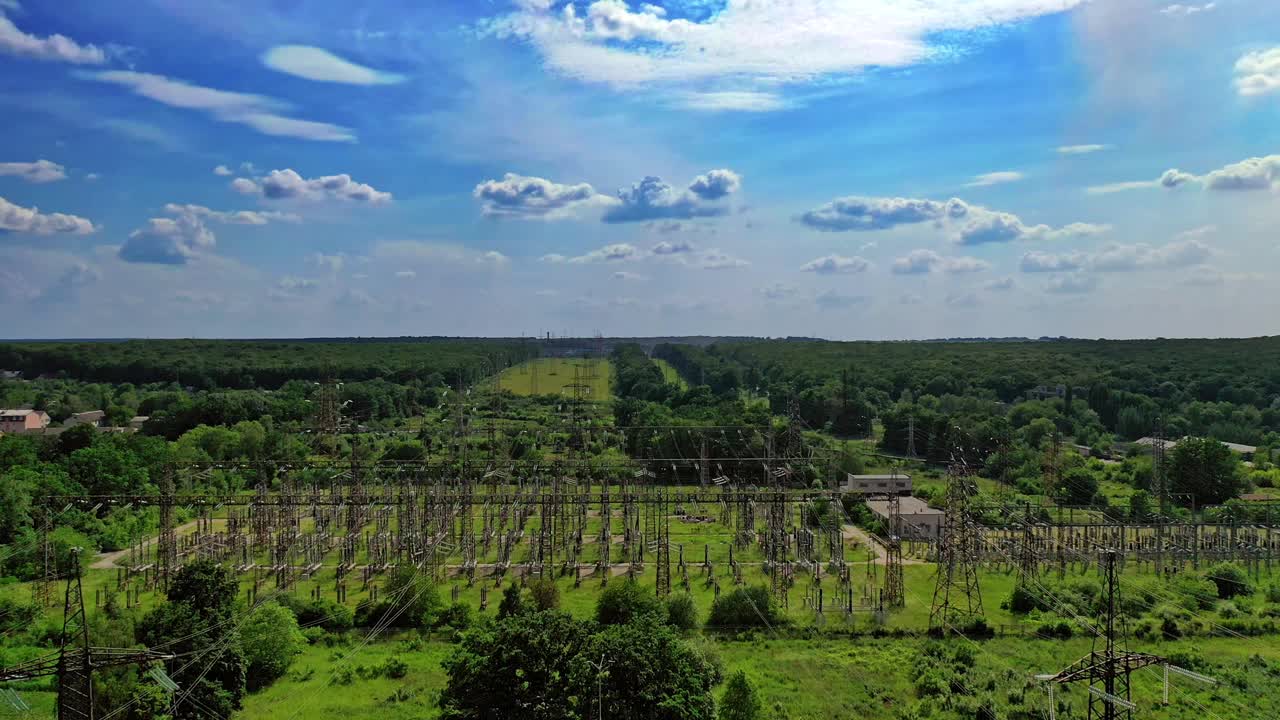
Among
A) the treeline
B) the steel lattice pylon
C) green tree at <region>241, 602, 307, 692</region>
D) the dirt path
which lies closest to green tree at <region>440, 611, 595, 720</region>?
green tree at <region>241, 602, 307, 692</region>

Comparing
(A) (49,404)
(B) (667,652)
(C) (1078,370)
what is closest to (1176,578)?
(B) (667,652)

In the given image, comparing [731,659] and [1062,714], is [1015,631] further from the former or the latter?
[731,659]

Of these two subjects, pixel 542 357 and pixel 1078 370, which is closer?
pixel 1078 370

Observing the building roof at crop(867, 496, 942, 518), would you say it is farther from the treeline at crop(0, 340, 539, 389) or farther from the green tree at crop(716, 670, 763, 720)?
the treeline at crop(0, 340, 539, 389)

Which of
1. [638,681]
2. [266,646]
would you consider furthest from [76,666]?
[266,646]

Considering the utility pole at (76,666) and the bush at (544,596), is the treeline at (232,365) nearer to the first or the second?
the bush at (544,596)

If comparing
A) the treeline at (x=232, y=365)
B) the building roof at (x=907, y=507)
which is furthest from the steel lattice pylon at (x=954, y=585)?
the treeline at (x=232, y=365)
